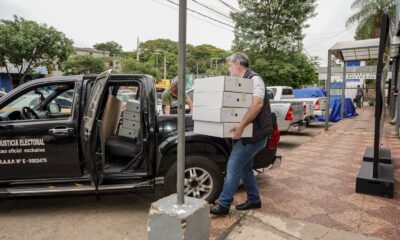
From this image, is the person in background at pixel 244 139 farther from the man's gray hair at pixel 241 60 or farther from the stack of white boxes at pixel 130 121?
the stack of white boxes at pixel 130 121

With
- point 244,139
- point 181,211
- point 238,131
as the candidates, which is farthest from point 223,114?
point 181,211

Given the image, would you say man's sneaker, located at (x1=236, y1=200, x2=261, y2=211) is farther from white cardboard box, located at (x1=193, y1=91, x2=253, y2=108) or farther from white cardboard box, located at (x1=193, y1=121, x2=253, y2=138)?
white cardboard box, located at (x1=193, y1=91, x2=253, y2=108)

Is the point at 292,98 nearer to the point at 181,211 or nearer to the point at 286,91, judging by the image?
the point at 286,91

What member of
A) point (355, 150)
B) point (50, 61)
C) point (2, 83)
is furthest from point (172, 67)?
point (355, 150)

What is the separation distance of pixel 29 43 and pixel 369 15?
24.2m

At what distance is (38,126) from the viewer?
12.8 ft

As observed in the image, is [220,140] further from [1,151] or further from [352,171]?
[352,171]

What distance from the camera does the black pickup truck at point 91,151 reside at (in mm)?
3795

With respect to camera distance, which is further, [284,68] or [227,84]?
[284,68]

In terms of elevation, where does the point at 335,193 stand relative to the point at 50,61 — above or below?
below

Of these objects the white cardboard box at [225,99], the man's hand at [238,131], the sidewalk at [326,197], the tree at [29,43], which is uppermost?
the tree at [29,43]

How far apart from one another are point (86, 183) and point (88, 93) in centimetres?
109

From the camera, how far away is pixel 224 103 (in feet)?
11.3

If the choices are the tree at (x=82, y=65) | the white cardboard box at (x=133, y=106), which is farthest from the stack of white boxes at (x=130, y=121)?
the tree at (x=82, y=65)
